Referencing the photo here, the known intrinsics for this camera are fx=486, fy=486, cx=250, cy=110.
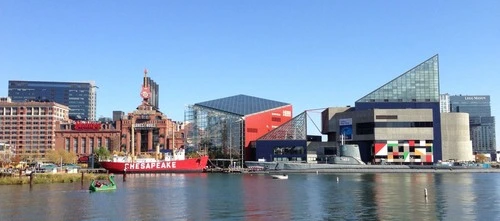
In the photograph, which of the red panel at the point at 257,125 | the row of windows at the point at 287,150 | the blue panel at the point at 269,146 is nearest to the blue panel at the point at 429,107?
the blue panel at the point at 269,146

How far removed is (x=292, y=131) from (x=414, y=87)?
4872cm

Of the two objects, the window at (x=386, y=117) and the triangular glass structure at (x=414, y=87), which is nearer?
the window at (x=386, y=117)

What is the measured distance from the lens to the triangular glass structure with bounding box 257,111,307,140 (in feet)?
610

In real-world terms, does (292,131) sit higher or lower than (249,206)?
higher

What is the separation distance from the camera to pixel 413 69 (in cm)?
18588

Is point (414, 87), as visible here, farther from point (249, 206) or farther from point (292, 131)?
point (249, 206)

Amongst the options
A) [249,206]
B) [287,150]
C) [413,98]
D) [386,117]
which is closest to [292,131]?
[287,150]

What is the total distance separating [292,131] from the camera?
187375 millimetres

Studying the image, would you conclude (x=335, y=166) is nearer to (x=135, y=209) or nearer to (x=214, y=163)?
(x=214, y=163)

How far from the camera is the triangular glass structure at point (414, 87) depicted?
182 m

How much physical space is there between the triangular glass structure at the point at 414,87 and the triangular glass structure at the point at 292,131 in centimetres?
2369

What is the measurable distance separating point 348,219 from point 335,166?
112 meters

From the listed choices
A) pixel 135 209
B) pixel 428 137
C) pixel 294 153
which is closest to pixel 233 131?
pixel 294 153

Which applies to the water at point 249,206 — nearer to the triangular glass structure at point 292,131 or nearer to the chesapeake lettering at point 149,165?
the chesapeake lettering at point 149,165
